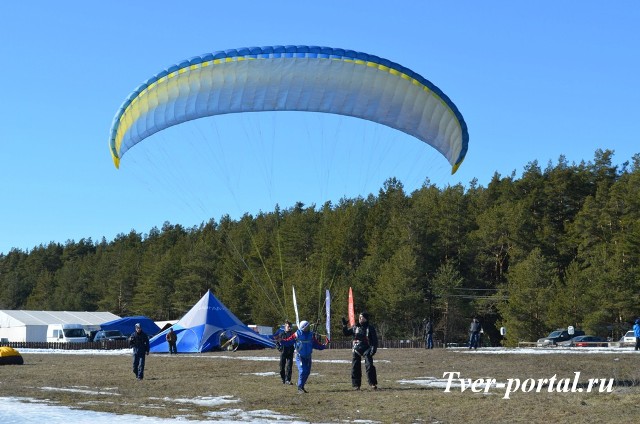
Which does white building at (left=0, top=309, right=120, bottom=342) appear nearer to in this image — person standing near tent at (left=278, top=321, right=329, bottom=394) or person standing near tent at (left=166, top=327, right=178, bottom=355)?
person standing near tent at (left=166, top=327, right=178, bottom=355)

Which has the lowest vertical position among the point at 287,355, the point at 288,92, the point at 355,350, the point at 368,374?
the point at 368,374

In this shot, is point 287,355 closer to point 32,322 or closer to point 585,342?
point 585,342

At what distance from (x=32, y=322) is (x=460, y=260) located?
40.0 metres

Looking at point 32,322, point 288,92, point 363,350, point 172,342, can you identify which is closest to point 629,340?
point 172,342

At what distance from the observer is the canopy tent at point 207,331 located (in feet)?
117

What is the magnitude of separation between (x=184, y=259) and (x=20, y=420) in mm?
101692

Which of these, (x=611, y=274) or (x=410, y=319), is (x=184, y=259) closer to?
(x=410, y=319)

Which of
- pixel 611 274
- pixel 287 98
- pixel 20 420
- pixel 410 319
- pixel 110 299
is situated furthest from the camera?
pixel 110 299

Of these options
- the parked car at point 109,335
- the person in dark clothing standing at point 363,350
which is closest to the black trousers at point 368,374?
the person in dark clothing standing at point 363,350

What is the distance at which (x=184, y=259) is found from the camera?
112188 mm

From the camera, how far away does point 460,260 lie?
80125mm

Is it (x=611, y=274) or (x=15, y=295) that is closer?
(x=611, y=274)

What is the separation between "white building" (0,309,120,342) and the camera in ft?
192

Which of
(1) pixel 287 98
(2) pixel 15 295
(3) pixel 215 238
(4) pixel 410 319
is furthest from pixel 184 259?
(1) pixel 287 98
